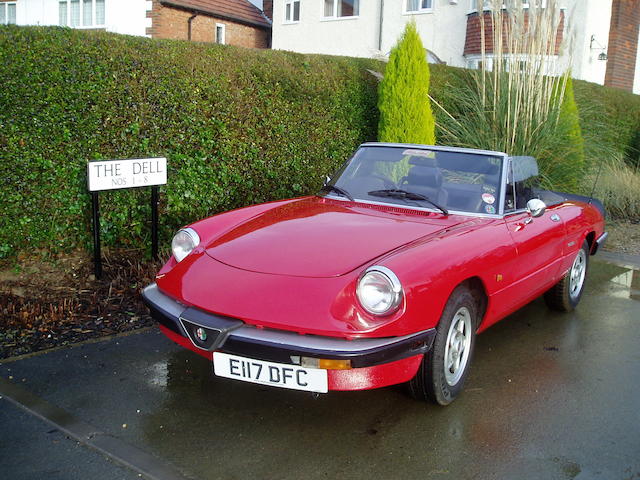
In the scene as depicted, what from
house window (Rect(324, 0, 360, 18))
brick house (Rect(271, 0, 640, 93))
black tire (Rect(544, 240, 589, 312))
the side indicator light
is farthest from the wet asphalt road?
house window (Rect(324, 0, 360, 18))

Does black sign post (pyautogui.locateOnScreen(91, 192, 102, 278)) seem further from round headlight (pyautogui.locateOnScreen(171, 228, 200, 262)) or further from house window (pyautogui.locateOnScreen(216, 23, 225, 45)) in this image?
house window (pyautogui.locateOnScreen(216, 23, 225, 45))

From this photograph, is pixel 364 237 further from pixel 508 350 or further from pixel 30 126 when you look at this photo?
pixel 30 126

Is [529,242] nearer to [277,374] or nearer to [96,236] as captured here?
[277,374]

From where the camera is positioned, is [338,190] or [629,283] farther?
[629,283]

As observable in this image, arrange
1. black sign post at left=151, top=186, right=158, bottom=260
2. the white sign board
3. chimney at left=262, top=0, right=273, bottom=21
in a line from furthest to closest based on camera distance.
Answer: chimney at left=262, top=0, right=273, bottom=21 < black sign post at left=151, top=186, right=158, bottom=260 < the white sign board

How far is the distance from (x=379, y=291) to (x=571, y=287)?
2.88 metres

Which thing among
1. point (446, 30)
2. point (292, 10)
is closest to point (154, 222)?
point (446, 30)

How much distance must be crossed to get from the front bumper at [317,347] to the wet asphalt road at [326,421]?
344 millimetres

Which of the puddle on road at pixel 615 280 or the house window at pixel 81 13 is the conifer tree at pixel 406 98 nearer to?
the puddle on road at pixel 615 280

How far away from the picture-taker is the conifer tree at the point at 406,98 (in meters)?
8.03

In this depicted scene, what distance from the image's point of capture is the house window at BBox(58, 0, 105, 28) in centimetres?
1970

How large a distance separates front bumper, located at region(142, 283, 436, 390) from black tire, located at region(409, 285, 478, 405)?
115mm

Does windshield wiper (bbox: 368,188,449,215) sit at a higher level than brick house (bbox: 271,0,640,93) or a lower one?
lower

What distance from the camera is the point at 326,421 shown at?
3.33 metres
